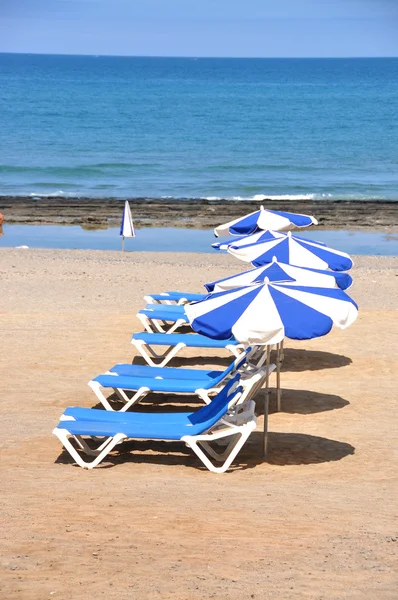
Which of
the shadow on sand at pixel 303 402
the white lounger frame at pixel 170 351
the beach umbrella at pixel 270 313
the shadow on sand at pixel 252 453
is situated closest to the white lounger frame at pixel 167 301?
the white lounger frame at pixel 170 351

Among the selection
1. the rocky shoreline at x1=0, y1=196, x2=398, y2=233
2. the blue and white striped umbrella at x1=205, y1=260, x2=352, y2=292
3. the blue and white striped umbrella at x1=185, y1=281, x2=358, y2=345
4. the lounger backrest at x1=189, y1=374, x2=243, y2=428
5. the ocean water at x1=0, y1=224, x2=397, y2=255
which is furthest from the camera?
the rocky shoreline at x1=0, y1=196, x2=398, y2=233

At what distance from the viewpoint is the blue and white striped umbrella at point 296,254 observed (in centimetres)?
1072

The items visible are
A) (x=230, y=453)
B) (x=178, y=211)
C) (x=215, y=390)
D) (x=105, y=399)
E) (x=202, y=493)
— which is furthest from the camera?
(x=178, y=211)

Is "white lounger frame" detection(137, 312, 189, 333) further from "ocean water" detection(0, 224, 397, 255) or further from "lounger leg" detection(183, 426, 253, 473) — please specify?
"ocean water" detection(0, 224, 397, 255)

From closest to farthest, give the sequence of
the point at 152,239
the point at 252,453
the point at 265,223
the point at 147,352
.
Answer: the point at 252,453 → the point at 147,352 → the point at 265,223 → the point at 152,239

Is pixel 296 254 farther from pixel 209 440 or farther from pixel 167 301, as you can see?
pixel 167 301

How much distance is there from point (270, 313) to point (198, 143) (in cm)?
A: 4685

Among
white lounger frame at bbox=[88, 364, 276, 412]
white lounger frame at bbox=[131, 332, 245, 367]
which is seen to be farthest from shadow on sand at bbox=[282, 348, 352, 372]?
white lounger frame at bbox=[88, 364, 276, 412]

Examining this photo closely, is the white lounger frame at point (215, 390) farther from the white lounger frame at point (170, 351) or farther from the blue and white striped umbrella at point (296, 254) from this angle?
the blue and white striped umbrella at point (296, 254)

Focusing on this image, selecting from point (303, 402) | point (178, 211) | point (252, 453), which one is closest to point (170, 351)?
point (303, 402)

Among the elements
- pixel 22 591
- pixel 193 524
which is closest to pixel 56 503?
pixel 193 524

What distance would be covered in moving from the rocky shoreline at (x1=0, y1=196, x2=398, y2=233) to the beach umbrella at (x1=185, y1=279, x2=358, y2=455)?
19449mm

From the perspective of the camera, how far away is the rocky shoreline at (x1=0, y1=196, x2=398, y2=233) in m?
28.1

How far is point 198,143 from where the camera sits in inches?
2122
